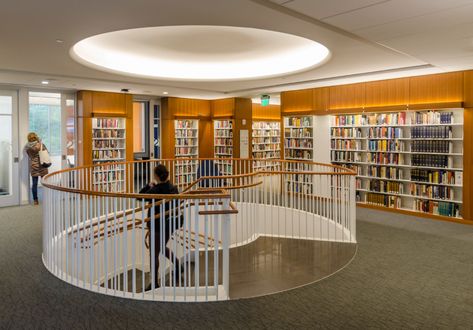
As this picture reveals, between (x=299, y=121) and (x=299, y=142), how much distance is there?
63cm

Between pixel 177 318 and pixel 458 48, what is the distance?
5485 mm

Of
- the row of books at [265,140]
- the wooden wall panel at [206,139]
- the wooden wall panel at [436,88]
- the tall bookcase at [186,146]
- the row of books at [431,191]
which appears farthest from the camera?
the row of books at [265,140]

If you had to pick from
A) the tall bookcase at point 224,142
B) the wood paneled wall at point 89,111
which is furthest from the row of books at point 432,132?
the wood paneled wall at point 89,111

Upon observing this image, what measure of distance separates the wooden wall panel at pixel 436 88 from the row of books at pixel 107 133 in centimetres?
826

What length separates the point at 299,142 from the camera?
1116 cm

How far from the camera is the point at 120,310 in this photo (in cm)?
387

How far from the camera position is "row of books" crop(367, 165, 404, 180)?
8.87 metres

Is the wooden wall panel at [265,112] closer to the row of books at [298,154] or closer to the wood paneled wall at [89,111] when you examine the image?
the row of books at [298,154]

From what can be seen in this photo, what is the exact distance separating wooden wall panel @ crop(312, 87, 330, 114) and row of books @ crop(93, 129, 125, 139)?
19.4 feet

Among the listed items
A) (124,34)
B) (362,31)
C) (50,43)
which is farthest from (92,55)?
(362,31)

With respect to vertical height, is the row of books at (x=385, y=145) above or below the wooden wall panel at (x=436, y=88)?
below

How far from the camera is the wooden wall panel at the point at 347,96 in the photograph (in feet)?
30.7

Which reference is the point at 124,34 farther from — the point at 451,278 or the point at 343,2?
the point at 451,278

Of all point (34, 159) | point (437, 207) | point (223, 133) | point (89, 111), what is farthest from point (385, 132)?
point (34, 159)
